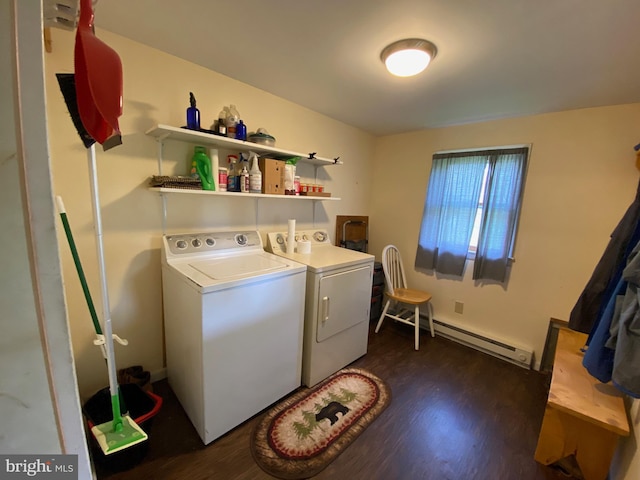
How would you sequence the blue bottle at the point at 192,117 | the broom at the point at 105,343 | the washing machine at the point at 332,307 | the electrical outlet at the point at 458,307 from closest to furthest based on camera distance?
the broom at the point at 105,343 → the blue bottle at the point at 192,117 → the washing machine at the point at 332,307 → the electrical outlet at the point at 458,307

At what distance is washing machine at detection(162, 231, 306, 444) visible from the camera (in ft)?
4.53

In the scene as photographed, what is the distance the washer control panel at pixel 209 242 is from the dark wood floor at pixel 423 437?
101cm

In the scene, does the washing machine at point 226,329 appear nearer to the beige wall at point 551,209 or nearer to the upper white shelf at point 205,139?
the upper white shelf at point 205,139

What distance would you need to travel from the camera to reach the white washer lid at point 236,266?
1498 mm

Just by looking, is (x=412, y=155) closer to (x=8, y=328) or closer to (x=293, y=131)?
(x=293, y=131)

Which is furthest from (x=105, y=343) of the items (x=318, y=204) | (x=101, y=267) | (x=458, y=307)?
(x=458, y=307)

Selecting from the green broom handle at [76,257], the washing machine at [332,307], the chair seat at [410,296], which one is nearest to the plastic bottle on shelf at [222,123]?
the washing machine at [332,307]

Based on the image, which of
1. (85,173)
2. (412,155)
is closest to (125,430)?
(85,173)

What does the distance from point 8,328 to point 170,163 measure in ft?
5.10

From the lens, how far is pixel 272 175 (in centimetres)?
201

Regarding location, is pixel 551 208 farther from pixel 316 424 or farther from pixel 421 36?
pixel 316 424

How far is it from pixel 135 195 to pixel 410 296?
2.51m

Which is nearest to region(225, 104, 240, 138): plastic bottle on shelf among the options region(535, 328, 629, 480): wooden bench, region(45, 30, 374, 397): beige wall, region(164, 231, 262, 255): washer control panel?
region(45, 30, 374, 397): beige wall

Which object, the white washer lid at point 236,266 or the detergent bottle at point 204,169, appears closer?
the white washer lid at point 236,266
